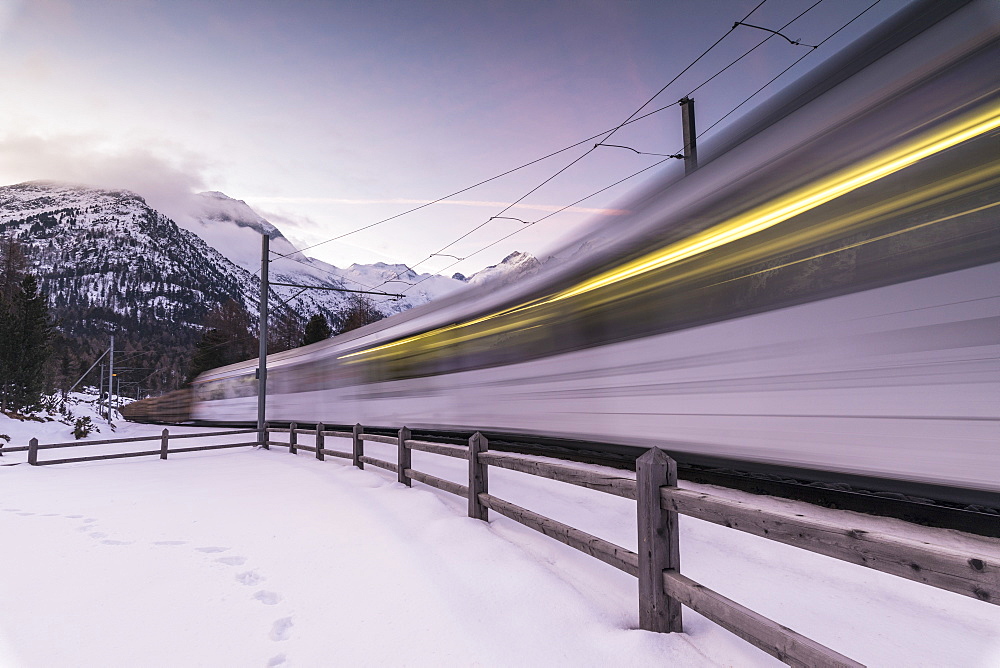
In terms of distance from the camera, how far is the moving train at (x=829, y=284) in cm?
336

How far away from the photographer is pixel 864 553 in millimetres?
1934

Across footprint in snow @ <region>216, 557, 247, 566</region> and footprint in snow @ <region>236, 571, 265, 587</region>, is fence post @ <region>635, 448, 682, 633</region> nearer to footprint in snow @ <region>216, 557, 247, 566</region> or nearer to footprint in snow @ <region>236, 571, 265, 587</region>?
footprint in snow @ <region>236, 571, 265, 587</region>

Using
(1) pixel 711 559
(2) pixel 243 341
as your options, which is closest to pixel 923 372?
(1) pixel 711 559

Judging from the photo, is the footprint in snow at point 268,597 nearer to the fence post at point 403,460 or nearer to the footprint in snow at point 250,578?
the footprint in snow at point 250,578

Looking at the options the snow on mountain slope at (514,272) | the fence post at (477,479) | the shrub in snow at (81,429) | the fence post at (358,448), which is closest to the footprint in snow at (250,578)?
the fence post at (477,479)

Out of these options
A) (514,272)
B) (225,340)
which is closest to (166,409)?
(225,340)

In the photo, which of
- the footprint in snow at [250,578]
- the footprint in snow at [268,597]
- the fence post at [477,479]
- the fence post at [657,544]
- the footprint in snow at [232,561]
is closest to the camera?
the fence post at [657,544]

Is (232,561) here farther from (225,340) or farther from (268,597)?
(225,340)

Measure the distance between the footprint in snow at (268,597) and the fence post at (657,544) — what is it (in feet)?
8.36

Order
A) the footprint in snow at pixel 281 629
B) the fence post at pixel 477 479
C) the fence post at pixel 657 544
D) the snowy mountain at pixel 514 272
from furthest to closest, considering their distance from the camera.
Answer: the snowy mountain at pixel 514 272 → the fence post at pixel 477 479 → the footprint in snow at pixel 281 629 → the fence post at pixel 657 544

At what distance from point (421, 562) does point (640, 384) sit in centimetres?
314

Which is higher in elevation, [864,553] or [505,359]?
[505,359]

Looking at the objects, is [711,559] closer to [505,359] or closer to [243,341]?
[505,359]

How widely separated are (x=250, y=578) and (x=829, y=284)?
5.19 metres
